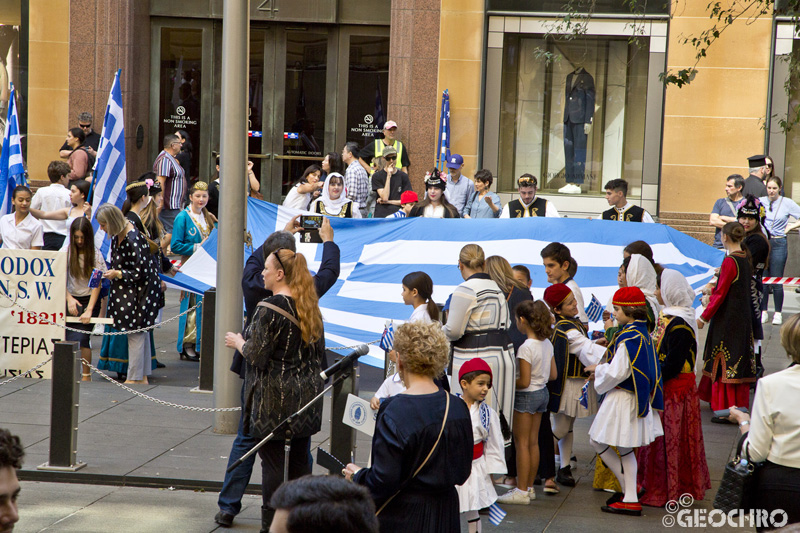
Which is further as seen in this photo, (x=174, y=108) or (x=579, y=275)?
(x=174, y=108)

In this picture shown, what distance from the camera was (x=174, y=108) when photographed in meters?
20.6

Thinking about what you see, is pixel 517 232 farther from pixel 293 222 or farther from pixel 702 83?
pixel 702 83

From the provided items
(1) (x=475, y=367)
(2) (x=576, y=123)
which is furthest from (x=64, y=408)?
(2) (x=576, y=123)

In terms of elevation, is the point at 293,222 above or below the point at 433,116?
below

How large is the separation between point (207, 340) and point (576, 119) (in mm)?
11857

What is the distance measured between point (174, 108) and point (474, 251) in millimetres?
15017

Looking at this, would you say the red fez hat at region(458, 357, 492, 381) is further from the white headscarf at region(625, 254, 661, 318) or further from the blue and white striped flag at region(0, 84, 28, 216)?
the blue and white striped flag at region(0, 84, 28, 216)

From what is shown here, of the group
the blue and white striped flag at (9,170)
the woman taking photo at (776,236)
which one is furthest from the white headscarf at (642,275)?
the blue and white striped flag at (9,170)

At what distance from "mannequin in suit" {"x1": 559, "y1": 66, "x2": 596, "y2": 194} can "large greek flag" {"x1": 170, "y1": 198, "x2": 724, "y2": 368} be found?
28.9 feet

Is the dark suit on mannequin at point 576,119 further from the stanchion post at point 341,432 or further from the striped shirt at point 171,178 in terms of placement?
the stanchion post at point 341,432

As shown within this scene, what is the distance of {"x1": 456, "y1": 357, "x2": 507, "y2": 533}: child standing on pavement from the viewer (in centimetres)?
563

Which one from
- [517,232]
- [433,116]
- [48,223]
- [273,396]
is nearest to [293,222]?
[273,396]

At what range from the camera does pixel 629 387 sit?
666cm

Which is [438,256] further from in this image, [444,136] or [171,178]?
[171,178]
